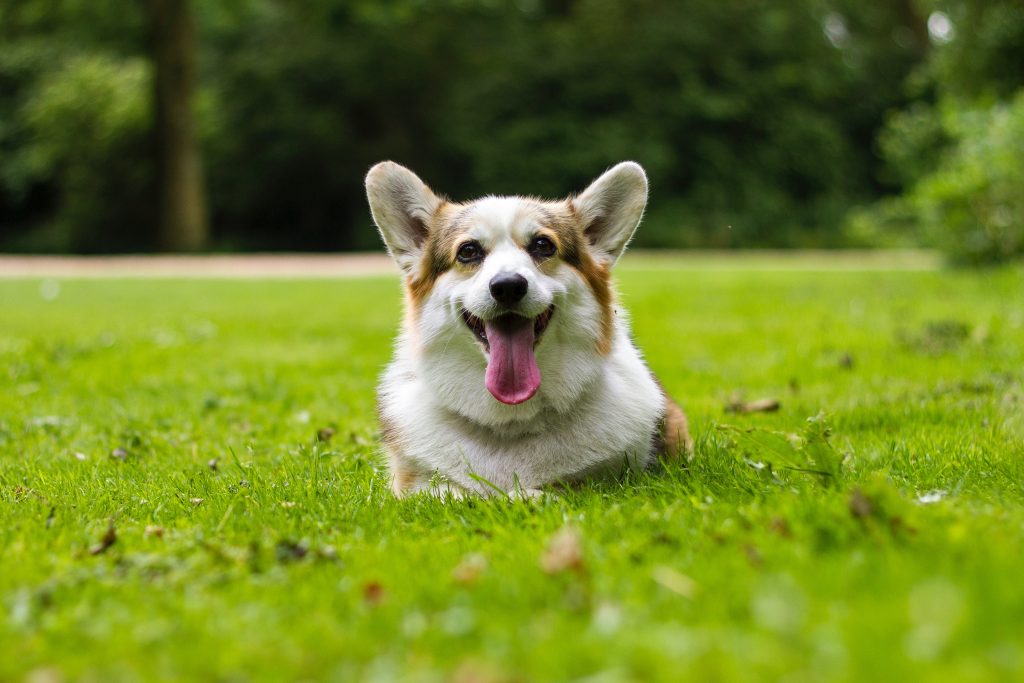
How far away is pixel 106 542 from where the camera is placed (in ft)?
9.88

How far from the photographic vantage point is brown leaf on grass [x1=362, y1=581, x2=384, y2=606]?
94.7 inches

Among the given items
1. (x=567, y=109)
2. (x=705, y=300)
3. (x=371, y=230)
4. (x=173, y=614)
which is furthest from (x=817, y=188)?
(x=173, y=614)

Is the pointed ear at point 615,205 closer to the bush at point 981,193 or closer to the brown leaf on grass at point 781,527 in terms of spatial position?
the brown leaf on grass at point 781,527

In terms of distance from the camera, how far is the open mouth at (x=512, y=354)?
369 centimetres

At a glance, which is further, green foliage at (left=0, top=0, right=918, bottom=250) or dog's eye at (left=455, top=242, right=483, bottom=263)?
green foliage at (left=0, top=0, right=918, bottom=250)

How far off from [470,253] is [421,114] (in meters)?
27.2

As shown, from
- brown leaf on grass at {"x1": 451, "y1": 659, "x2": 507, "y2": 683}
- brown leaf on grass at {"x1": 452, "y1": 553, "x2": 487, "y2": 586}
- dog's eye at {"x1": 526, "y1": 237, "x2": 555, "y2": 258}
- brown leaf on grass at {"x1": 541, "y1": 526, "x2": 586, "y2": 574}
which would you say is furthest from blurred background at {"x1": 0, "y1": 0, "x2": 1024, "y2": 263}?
brown leaf on grass at {"x1": 451, "y1": 659, "x2": 507, "y2": 683}

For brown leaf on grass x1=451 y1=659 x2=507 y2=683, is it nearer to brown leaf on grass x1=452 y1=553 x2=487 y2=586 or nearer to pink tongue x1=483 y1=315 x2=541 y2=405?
brown leaf on grass x1=452 y1=553 x2=487 y2=586

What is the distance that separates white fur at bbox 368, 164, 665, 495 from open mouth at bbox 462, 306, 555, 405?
5cm

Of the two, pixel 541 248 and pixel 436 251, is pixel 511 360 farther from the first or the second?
pixel 436 251

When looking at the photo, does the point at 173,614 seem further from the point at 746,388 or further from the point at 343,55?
the point at 343,55

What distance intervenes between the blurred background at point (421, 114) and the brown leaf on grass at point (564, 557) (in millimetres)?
24929

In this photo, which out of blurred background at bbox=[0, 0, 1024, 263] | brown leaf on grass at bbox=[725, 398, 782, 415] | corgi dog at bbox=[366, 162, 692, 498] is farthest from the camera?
blurred background at bbox=[0, 0, 1024, 263]

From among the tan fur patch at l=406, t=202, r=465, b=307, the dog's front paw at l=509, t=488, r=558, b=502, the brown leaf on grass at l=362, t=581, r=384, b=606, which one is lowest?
the dog's front paw at l=509, t=488, r=558, b=502
